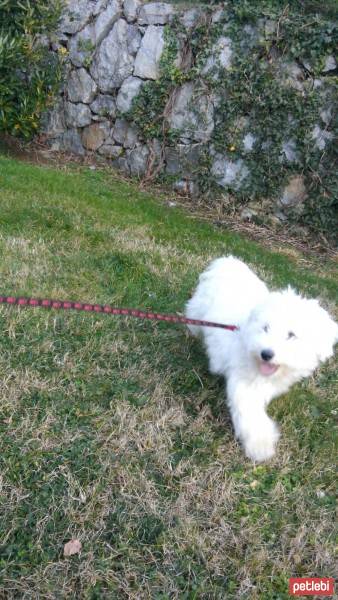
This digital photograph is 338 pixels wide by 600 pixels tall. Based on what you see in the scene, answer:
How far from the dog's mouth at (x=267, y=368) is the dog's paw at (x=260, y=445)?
387 mm

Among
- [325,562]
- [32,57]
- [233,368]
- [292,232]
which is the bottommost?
[292,232]

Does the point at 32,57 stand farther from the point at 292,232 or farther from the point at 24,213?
the point at 292,232

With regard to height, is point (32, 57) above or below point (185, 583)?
above

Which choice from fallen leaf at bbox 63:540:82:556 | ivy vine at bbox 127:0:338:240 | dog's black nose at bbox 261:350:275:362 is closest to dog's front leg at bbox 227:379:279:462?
dog's black nose at bbox 261:350:275:362

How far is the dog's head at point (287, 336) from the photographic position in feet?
9.62

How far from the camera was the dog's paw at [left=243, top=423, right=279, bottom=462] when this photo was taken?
10.4 ft

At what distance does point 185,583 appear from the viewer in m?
2.48

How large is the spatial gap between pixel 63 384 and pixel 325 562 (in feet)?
6.24

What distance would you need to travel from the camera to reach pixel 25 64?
28.8 ft

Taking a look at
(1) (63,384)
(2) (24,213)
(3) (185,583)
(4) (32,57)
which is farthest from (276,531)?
(4) (32,57)

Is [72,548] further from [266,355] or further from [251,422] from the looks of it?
[266,355]

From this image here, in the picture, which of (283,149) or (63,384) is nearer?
(63,384)

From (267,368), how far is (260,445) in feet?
1.67

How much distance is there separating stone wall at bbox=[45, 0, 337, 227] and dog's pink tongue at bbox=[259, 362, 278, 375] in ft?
20.2
